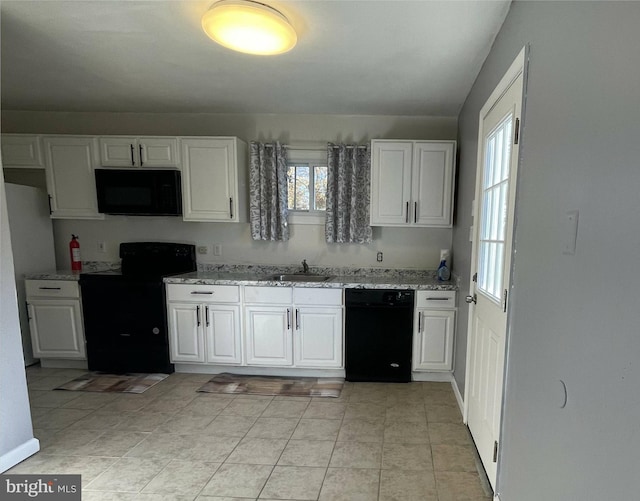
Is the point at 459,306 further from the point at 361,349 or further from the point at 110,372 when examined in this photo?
the point at 110,372

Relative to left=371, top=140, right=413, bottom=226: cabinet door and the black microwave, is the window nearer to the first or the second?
left=371, top=140, right=413, bottom=226: cabinet door

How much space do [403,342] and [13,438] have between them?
2760 millimetres

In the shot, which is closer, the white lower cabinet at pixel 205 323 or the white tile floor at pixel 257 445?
the white tile floor at pixel 257 445

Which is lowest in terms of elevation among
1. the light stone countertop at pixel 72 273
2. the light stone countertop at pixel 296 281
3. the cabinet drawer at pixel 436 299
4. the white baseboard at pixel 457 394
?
the white baseboard at pixel 457 394

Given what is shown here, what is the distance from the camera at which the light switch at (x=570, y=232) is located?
91 cm

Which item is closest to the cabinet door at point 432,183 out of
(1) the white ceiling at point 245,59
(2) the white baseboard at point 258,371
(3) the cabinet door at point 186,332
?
(1) the white ceiling at point 245,59

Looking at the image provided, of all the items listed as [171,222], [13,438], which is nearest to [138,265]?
[171,222]

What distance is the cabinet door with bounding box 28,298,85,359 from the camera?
2980mm

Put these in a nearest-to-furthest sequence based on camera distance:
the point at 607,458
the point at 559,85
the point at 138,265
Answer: the point at 607,458
the point at 559,85
the point at 138,265

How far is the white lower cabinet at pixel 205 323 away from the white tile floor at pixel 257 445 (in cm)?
33

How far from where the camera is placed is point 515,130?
4.61 feet

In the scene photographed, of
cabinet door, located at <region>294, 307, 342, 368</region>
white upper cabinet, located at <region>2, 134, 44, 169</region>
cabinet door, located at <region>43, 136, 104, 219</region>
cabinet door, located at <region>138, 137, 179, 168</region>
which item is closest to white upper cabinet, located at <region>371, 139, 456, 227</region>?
cabinet door, located at <region>294, 307, 342, 368</region>

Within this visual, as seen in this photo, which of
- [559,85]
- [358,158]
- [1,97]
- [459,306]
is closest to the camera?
[559,85]

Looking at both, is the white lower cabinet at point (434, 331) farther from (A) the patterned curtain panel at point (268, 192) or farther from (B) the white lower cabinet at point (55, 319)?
(B) the white lower cabinet at point (55, 319)
